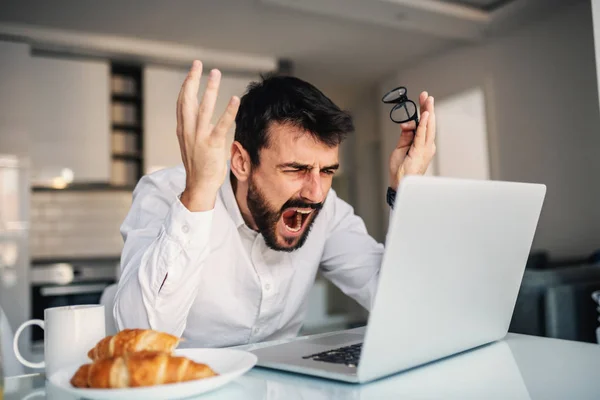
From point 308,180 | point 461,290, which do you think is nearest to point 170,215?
point 308,180

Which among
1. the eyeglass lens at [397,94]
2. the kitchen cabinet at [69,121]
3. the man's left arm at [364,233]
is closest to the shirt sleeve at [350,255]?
the man's left arm at [364,233]

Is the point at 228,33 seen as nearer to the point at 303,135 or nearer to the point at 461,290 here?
the point at 303,135

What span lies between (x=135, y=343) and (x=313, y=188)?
76cm

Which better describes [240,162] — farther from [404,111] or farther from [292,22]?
[292,22]

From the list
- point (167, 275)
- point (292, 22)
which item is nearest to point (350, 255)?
point (167, 275)

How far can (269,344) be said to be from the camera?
1.13m

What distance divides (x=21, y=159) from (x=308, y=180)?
11.2 feet

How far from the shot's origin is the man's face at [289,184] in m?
1.41

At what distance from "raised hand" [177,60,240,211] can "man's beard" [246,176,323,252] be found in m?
0.43

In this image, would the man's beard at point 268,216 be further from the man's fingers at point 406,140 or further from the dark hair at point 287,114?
the man's fingers at point 406,140

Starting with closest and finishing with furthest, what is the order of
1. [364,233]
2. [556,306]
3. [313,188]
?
[313,188], [364,233], [556,306]

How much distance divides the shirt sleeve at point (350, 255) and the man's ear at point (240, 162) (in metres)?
A: 0.33

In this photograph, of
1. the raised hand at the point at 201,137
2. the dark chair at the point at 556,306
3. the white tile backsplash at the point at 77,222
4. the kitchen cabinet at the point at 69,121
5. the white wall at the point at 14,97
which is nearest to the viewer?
the raised hand at the point at 201,137

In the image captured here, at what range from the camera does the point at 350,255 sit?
171 centimetres
